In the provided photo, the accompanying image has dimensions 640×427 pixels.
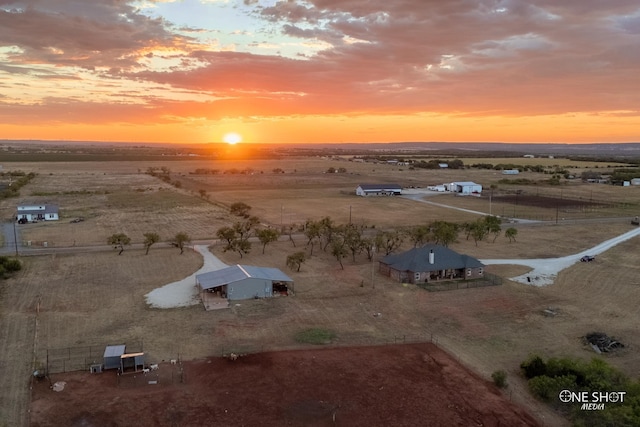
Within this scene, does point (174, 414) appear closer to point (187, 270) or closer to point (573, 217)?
point (187, 270)

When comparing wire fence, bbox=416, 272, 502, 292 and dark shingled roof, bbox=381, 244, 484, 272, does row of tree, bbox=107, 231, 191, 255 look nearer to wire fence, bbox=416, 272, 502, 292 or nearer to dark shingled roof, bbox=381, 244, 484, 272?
dark shingled roof, bbox=381, 244, 484, 272

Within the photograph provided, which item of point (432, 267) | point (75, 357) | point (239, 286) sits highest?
point (432, 267)

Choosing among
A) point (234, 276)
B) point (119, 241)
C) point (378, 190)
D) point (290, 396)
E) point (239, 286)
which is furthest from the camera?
point (378, 190)

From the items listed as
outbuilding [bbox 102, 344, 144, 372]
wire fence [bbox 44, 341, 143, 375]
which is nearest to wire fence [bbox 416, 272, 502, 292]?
wire fence [bbox 44, 341, 143, 375]

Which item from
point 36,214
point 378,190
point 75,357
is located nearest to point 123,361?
point 75,357

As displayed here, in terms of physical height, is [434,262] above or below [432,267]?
above

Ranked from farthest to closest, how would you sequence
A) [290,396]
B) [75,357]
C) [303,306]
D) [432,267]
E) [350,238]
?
[350,238] → [432,267] → [303,306] → [75,357] → [290,396]

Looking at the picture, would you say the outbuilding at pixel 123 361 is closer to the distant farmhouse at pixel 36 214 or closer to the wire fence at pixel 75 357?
the wire fence at pixel 75 357

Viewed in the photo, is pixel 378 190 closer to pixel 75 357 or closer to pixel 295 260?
pixel 295 260
